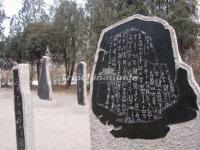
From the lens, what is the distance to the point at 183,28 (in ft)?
83.0

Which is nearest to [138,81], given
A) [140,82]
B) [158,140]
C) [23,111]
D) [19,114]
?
[140,82]

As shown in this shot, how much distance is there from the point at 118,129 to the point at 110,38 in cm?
139

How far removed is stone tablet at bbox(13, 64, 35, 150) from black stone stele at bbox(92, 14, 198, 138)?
1.33 m

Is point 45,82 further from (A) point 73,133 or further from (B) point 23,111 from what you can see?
(B) point 23,111

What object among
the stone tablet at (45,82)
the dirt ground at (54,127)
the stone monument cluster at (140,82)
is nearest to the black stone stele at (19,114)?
the stone monument cluster at (140,82)

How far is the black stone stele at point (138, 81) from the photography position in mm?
6832

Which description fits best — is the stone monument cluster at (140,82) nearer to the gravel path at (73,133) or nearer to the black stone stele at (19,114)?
the gravel path at (73,133)

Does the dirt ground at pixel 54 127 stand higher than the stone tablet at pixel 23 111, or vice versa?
the stone tablet at pixel 23 111

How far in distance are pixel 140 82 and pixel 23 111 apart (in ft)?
7.66

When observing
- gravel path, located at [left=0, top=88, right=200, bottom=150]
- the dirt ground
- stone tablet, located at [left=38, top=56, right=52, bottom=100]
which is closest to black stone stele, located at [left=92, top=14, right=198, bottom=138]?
gravel path, located at [left=0, top=88, right=200, bottom=150]

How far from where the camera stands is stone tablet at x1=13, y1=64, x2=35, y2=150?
8.41 m

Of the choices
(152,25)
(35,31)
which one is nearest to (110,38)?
(152,25)

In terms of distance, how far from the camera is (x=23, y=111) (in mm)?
8406

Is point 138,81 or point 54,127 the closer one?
point 138,81
